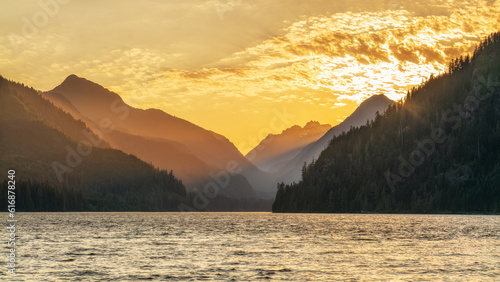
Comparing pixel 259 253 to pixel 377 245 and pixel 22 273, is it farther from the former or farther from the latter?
pixel 22 273

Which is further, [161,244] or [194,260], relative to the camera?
[161,244]

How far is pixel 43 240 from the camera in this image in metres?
134

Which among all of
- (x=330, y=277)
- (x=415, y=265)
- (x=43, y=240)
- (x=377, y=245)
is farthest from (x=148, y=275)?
(x=43, y=240)

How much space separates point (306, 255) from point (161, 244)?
3815 centimetres

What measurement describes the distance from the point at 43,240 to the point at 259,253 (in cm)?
5595

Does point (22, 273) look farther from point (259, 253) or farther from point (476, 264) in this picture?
point (476, 264)

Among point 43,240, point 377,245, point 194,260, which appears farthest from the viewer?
point 43,240

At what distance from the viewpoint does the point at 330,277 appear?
73562 mm

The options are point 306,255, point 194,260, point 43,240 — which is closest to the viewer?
point 194,260

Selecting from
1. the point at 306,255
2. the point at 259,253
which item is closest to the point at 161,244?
the point at 259,253

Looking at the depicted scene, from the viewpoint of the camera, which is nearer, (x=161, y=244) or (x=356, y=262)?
(x=356, y=262)

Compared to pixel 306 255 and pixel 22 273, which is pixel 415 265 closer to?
pixel 306 255

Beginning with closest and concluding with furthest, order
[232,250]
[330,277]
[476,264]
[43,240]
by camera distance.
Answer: [330,277] → [476,264] → [232,250] → [43,240]

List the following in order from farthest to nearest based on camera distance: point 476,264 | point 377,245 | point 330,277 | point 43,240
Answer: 1. point 43,240
2. point 377,245
3. point 476,264
4. point 330,277
